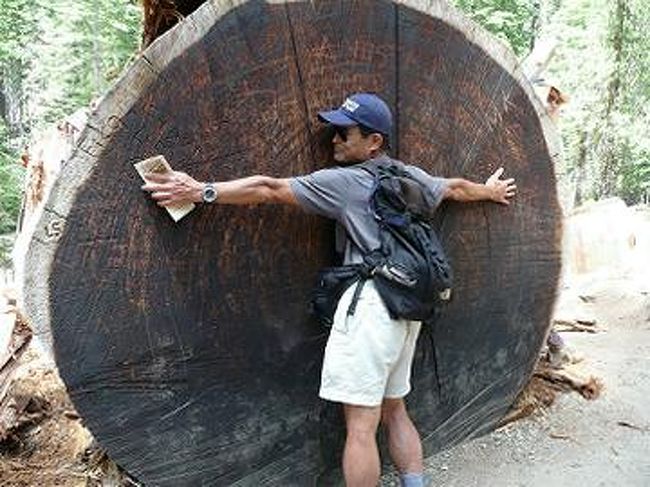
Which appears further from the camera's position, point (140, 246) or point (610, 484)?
point (610, 484)

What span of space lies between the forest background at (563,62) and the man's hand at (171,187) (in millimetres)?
9970

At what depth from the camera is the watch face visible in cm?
283

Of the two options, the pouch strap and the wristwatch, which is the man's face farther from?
the wristwatch

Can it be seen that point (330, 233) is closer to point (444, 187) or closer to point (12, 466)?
point (444, 187)

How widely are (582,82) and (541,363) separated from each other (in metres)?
11.5

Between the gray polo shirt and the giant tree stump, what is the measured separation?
0.86 feet

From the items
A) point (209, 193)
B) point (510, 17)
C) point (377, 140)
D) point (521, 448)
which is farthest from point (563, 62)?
point (209, 193)

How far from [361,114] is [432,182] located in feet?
1.67

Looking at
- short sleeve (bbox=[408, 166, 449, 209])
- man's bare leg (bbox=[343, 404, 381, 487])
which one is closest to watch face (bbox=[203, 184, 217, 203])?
short sleeve (bbox=[408, 166, 449, 209])

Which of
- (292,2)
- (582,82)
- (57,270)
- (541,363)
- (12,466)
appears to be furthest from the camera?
(582,82)

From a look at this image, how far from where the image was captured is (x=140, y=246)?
289 cm

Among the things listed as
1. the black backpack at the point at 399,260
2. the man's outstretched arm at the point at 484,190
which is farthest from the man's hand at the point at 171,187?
the man's outstretched arm at the point at 484,190

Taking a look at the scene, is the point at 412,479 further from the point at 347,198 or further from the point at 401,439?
the point at 347,198

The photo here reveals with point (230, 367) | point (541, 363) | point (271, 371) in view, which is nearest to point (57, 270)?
point (230, 367)
